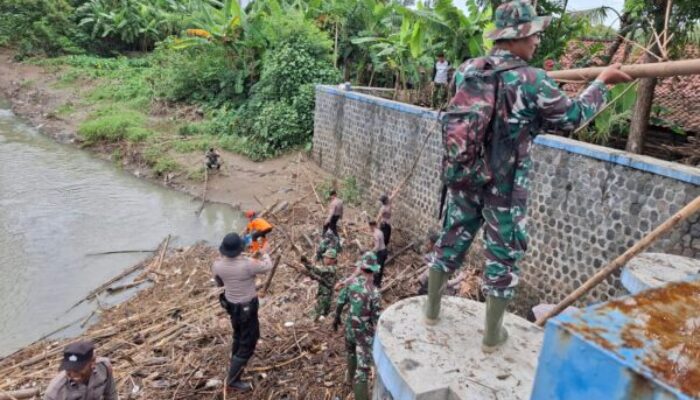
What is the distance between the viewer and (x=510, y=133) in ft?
8.50

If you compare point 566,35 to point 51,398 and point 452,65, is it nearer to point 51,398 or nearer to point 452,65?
point 452,65

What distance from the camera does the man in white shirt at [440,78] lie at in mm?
10584

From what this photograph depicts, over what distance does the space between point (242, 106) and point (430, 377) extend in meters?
15.1

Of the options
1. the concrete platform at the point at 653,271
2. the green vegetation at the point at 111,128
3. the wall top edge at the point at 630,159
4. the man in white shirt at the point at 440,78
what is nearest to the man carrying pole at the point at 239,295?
the concrete platform at the point at 653,271

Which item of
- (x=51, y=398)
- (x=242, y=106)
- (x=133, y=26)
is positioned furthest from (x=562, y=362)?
(x=133, y=26)

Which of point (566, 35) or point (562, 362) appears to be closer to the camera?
point (562, 362)

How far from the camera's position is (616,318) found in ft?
5.16

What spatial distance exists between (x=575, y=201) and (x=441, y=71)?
5.90 metres

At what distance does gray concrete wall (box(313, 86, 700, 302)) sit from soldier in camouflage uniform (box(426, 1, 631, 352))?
1.98m

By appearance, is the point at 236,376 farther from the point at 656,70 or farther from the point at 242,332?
the point at 656,70

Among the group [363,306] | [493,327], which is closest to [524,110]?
[493,327]

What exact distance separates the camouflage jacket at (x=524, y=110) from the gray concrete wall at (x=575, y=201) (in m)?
2.06

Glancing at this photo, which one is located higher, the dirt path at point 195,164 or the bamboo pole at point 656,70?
the bamboo pole at point 656,70

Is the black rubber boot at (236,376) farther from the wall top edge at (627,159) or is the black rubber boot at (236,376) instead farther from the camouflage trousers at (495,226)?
the wall top edge at (627,159)
